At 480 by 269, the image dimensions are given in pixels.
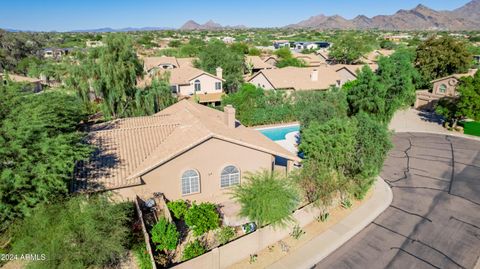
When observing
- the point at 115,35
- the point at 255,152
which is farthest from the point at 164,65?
the point at 255,152

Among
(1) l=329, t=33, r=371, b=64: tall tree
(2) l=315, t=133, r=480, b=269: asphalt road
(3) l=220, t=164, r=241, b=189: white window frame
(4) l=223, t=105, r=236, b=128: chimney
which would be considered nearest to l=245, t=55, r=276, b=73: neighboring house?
(1) l=329, t=33, r=371, b=64: tall tree

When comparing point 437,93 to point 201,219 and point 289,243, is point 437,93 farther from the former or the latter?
point 201,219

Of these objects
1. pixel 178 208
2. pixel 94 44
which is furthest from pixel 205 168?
pixel 94 44

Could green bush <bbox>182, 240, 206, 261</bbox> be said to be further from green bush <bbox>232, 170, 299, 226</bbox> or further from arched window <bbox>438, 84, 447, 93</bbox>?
arched window <bbox>438, 84, 447, 93</bbox>

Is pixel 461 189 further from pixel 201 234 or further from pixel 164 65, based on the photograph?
pixel 164 65

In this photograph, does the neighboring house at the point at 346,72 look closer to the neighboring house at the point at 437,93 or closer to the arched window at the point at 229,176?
the neighboring house at the point at 437,93

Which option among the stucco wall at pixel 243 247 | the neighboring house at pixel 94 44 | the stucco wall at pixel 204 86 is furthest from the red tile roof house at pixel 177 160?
the stucco wall at pixel 204 86
